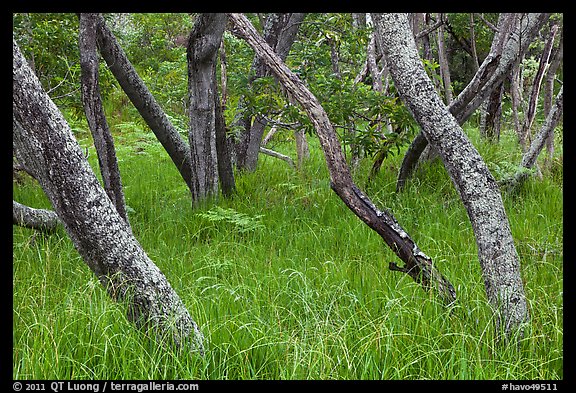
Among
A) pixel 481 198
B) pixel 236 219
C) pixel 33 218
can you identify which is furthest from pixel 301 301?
pixel 33 218

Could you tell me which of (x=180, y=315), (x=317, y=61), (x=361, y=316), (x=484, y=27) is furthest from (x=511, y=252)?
(x=484, y=27)

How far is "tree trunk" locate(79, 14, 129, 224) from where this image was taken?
4.59 meters

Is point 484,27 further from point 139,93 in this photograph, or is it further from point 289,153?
point 139,93

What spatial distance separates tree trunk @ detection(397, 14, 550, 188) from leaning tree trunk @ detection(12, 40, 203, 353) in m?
3.72

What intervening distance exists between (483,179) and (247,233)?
101 inches

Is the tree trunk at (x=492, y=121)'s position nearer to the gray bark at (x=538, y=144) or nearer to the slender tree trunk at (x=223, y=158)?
the gray bark at (x=538, y=144)

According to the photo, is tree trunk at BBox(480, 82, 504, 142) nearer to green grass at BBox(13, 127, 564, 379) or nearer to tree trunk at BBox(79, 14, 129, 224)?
green grass at BBox(13, 127, 564, 379)

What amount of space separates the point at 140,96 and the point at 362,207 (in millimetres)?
3280

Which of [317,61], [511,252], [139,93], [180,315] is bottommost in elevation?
[180,315]

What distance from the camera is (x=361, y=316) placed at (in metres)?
3.35

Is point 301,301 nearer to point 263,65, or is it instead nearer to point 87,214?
point 87,214

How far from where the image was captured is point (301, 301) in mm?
3490

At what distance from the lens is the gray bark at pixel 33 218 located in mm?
4861

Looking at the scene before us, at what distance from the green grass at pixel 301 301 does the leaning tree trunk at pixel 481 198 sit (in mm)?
143
